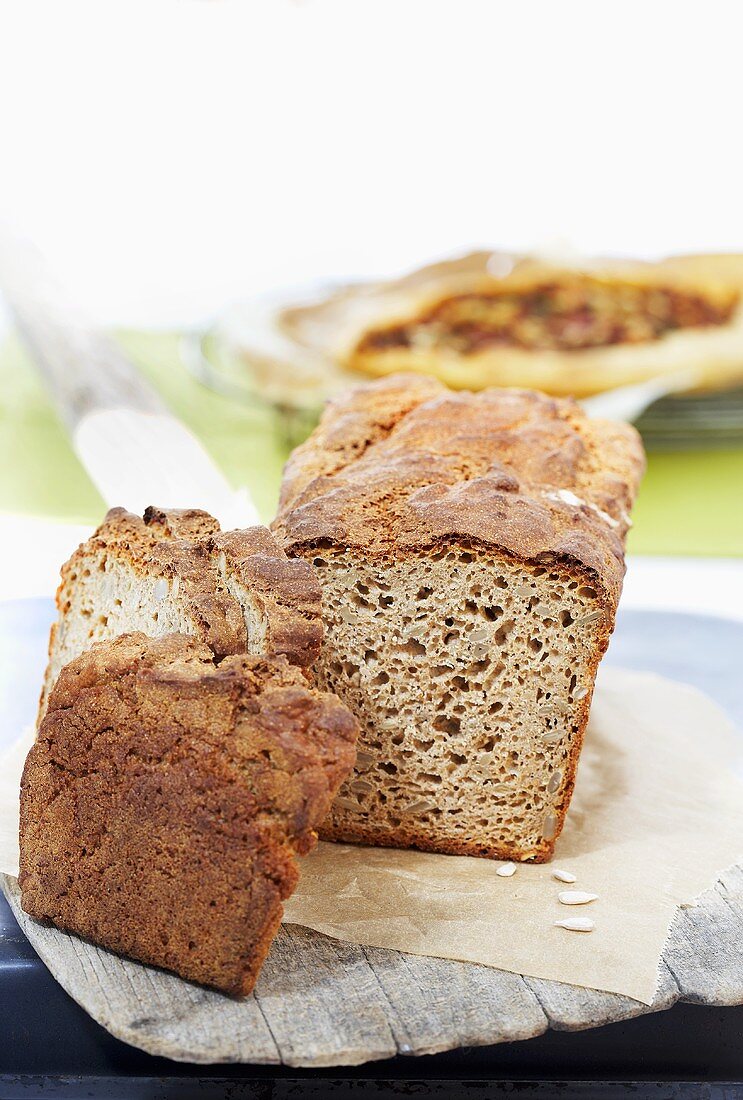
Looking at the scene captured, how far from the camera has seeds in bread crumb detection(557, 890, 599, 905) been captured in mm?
2490

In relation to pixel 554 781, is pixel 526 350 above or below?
above

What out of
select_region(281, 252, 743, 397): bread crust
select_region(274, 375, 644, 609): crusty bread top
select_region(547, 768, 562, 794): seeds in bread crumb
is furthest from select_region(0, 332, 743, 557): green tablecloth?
select_region(547, 768, 562, 794): seeds in bread crumb

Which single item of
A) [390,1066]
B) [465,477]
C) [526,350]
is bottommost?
[390,1066]

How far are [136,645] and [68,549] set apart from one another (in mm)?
3220

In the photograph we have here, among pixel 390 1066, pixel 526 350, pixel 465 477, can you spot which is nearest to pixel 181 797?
pixel 390 1066

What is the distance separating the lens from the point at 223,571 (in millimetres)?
2428

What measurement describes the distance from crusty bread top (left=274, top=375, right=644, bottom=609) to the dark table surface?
830 mm

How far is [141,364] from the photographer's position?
730cm

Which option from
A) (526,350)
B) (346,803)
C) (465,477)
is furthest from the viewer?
(526,350)

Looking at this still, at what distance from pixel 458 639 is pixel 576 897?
0.56 meters

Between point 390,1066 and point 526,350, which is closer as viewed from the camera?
point 390,1066

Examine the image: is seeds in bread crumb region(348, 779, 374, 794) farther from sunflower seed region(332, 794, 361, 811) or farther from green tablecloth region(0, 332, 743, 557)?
green tablecloth region(0, 332, 743, 557)

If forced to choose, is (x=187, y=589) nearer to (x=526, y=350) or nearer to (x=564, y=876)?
(x=564, y=876)

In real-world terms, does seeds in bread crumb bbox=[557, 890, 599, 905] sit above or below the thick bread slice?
below
